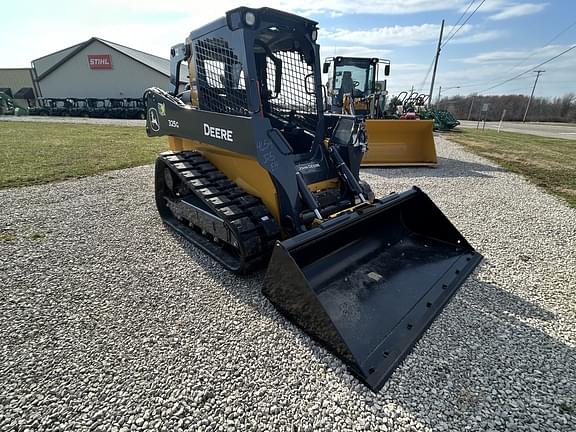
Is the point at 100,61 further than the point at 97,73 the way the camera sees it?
No

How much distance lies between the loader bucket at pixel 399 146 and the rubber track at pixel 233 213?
216 inches

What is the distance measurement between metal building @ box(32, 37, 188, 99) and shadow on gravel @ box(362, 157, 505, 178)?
31692 mm

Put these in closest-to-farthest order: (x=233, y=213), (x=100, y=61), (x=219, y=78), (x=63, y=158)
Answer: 1. (x=233, y=213)
2. (x=219, y=78)
3. (x=63, y=158)
4. (x=100, y=61)

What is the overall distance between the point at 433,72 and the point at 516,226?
23391mm

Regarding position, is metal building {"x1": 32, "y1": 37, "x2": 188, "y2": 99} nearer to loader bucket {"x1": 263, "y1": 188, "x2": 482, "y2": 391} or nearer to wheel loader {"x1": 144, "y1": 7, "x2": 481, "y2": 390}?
wheel loader {"x1": 144, "y1": 7, "x2": 481, "y2": 390}

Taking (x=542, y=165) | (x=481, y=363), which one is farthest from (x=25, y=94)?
(x=481, y=363)

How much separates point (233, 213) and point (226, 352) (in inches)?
47.7

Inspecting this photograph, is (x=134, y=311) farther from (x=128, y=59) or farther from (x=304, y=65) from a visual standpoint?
(x=128, y=59)

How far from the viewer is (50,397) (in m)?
1.79

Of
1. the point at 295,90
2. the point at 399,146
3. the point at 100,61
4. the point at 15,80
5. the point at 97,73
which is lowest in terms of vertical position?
the point at 399,146

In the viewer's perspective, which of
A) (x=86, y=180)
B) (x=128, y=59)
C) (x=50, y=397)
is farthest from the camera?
(x=128, y=59)

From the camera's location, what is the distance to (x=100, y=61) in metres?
34.1

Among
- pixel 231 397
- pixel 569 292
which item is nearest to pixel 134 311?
pixel 231 397

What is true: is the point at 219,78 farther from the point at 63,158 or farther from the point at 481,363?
the point at 63,158
